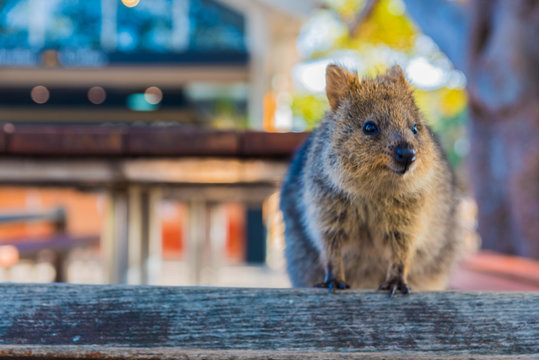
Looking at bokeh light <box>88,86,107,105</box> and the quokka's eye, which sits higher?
bokeh light <box>88,86,107,105</box>

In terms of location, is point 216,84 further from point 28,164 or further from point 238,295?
point 238,295

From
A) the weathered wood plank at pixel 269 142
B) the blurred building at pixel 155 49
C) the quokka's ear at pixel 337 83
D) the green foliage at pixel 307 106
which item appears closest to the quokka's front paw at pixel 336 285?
the quokka's ear at pixel 337 83

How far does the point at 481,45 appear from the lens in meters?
3.55

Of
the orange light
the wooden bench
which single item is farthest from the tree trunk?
the orange light

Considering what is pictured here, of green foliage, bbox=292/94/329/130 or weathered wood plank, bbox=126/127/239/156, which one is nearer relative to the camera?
weathered wood plank, bbox=126/127/239/156

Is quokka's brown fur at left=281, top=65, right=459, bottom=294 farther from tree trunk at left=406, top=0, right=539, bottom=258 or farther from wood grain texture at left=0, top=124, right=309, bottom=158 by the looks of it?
tree trunk at left=406, top=0, right=539, bottom=258

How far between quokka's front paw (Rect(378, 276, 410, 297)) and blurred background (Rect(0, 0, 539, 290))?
0.66 metres

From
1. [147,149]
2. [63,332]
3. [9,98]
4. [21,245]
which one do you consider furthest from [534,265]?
[9,98]

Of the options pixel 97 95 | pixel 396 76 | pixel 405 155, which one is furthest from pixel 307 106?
pixel 405 155

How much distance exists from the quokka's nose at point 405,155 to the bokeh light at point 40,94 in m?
12.9

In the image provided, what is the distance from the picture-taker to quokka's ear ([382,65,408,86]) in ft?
5.07

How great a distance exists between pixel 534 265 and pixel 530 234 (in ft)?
2.07

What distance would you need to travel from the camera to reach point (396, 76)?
61.2 inches

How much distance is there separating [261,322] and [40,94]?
14.1 meters
